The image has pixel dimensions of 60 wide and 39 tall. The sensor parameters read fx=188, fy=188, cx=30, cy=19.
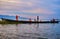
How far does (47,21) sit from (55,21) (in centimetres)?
284

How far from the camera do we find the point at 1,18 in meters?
46.1

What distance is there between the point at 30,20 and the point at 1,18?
13.9m

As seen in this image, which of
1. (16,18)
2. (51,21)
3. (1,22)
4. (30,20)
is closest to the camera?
(1,22)

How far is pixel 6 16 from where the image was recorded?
50.7 meters

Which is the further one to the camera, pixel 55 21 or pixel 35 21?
pixel 55 21

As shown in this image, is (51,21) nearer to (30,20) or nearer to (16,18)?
(30,20)

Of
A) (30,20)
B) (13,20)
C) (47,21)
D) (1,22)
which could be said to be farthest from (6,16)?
(47,21)

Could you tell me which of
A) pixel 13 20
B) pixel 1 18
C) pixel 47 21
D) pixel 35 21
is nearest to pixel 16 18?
pixel 13 20

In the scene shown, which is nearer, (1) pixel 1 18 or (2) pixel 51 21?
(1) pixel 1 18

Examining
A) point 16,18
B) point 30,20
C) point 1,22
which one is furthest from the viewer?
point 30,20

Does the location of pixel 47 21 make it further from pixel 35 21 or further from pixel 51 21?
pixel 35 21

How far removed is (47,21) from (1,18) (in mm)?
23898

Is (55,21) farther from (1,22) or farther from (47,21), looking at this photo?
(1,22)

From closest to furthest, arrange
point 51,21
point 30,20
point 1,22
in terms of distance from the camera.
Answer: point 1,22
point 30,20
point 51,21
